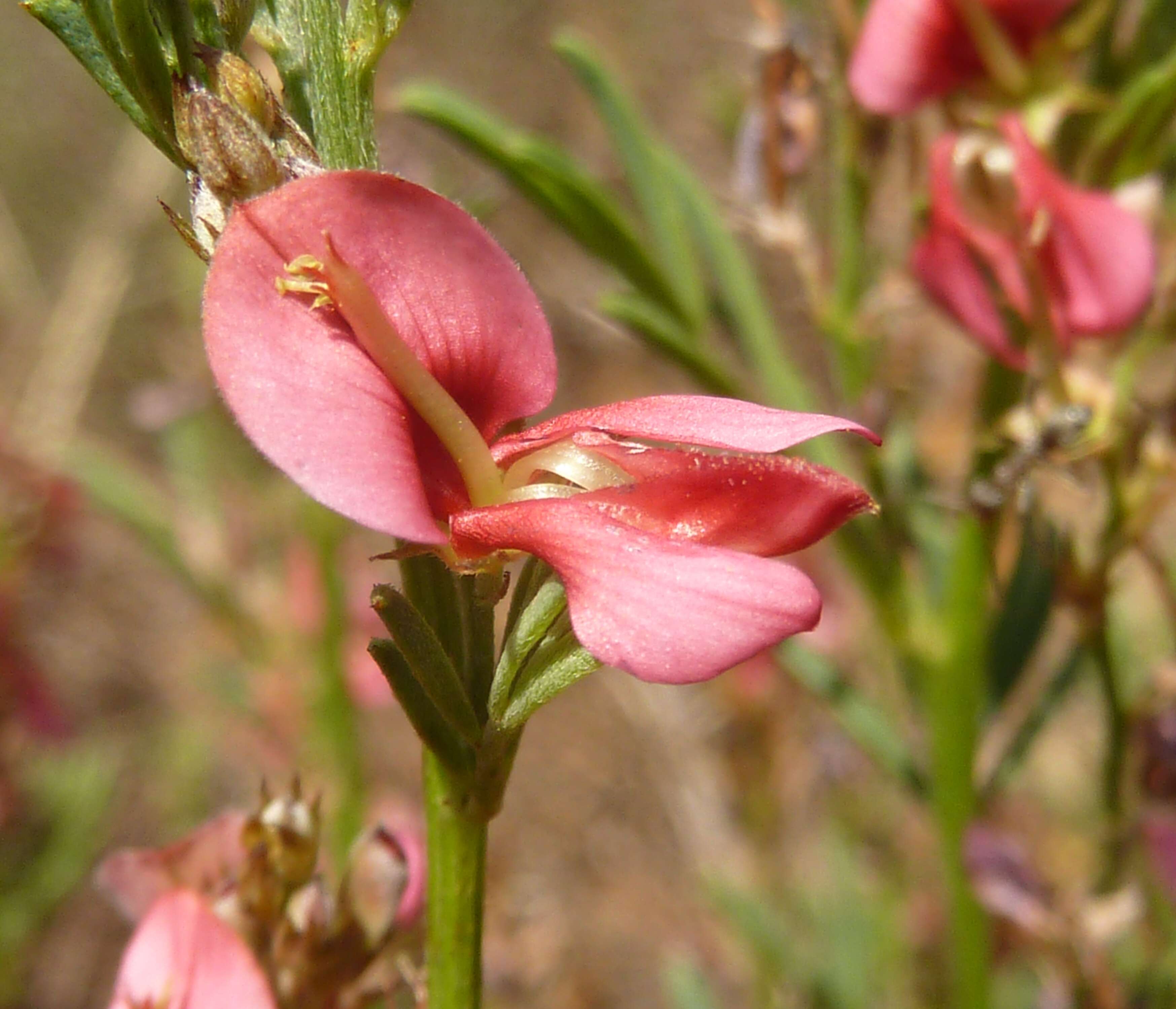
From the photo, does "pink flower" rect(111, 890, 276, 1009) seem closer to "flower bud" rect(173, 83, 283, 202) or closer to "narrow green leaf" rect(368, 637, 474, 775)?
"narrow green leaf" rect(368, 637, 474, 775)

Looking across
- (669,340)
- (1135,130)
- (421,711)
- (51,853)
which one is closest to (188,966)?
(421,711)

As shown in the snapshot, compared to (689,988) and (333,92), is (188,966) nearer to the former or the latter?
(333,92)

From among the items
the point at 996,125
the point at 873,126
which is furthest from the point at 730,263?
the point at 996,125

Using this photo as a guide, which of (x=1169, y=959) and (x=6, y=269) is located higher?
(x=6, y=269)

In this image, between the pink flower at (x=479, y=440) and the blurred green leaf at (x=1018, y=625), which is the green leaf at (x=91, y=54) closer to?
the pink flower at (x=479, y=440)

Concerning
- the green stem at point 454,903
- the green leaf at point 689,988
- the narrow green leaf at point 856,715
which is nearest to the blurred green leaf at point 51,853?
the green leaf at point 689,988

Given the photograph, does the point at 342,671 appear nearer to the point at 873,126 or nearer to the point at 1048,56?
the point at 873,126
